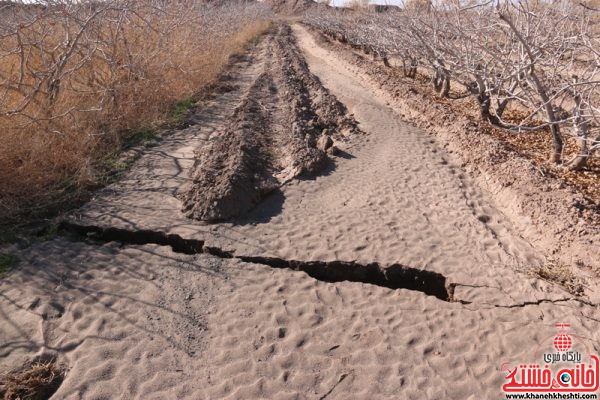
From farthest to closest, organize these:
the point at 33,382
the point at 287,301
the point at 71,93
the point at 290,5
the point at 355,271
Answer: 1. the point at 290,5
2. the point at 71,93
3. the point at 355,271
4. the point at 287,301
5. the point at 33,382

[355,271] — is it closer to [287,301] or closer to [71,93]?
[287,301]

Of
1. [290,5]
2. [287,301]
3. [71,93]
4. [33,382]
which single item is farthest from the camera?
[290,5]

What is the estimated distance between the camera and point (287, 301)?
10.2 feet

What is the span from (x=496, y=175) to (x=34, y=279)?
497 centimetres

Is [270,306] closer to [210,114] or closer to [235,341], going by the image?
[235,341]

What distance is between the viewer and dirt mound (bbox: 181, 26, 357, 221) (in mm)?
4305

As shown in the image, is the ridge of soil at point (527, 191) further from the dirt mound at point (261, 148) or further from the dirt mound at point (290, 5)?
the dirt mound at point (290, 5)

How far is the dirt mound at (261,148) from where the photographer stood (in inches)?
169

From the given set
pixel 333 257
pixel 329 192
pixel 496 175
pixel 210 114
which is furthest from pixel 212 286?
pixel 210 114

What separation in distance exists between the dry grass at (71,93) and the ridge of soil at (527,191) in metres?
4.59

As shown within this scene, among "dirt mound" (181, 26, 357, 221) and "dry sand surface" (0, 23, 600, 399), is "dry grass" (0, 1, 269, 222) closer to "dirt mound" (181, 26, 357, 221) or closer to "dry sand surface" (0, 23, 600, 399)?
"dry sand surface" (0, 23, 600, 399)

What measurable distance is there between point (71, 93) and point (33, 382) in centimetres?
502

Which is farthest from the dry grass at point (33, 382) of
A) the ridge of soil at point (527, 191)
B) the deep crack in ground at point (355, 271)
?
the ridge of soil at point (527, 191)

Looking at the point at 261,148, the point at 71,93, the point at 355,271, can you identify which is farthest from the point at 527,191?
the point at 71,93
